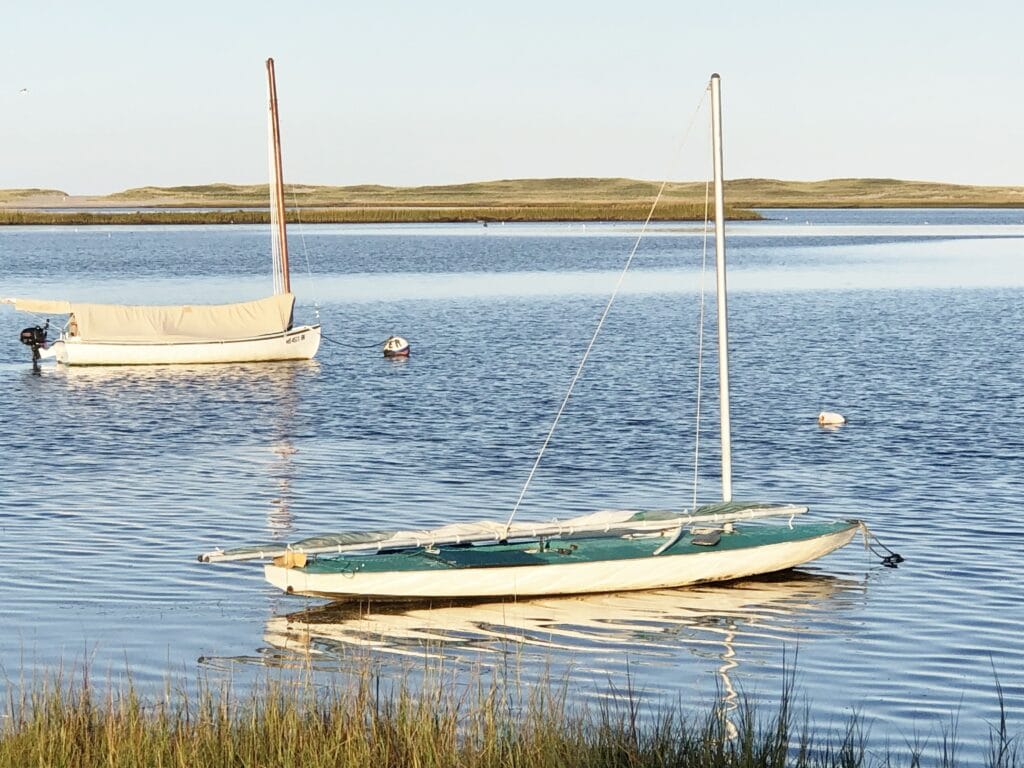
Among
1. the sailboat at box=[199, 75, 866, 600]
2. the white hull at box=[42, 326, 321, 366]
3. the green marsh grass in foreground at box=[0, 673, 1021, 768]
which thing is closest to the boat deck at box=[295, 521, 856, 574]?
the sailboat at box=[199, 75, 866, 600]

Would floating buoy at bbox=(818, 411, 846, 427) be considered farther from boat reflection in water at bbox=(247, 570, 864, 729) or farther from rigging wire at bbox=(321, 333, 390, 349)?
rigging wire at bbox=(321, 333, 390, 349)

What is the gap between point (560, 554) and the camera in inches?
778

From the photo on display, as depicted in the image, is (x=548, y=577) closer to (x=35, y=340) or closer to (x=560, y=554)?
(x=560, y=554)

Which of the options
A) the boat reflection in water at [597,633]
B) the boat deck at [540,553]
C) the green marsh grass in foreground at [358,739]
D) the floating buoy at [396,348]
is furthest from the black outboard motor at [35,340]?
the green marsh grass in foreground at [358,739]

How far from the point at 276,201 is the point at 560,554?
34974mm

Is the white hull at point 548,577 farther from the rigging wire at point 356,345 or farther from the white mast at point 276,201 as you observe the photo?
the rigging wire at point 356,345

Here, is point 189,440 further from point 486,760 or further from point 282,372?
point 486,760

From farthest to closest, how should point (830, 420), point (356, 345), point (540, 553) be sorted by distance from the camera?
point (356, 345) < point (830, 420) < point (540, 553)

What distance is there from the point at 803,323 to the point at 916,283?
29.5 metres

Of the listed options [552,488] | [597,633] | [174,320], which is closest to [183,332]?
[174,320]

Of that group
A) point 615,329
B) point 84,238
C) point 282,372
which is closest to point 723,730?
point 282,372

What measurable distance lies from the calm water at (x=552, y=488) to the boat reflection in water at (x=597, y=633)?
51mm

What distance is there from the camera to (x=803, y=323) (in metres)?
67.5

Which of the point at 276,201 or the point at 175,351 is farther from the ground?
the point at 276,201
